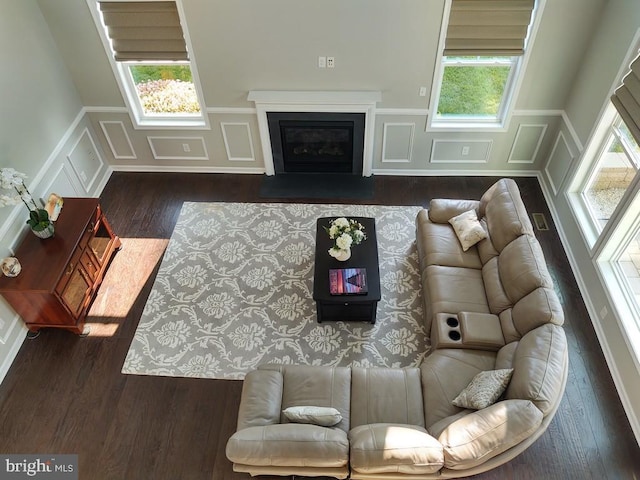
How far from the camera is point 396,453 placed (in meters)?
3.00

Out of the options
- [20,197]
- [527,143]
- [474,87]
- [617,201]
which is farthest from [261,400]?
[527,143]

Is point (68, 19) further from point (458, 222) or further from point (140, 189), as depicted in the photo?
point (458, 222)

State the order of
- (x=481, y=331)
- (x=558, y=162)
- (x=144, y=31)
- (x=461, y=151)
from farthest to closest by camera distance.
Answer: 1. (x=461, y=151)
2. (x=558, y=162)
3. (x=144, y=31)
4. (x=481, y=331)

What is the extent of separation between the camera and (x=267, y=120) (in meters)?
5.61

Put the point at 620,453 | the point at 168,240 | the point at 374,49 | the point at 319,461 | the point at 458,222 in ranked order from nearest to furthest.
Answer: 1. the point at 319,461
2. the point at 620,453
3. the point at 458,222
4. the point at 374,49
5. the point at 168,240

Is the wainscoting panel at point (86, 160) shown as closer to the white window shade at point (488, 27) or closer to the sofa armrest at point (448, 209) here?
the sofa armrest at point (448, 209)

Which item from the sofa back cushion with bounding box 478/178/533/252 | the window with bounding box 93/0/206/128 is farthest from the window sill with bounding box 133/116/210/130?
the sofa back cushion with bounding box 478/178/533/252

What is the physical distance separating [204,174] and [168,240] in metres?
1.23

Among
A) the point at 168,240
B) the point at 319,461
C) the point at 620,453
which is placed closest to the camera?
the point at 319,461

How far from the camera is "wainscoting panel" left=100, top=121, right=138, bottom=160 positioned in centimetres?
586

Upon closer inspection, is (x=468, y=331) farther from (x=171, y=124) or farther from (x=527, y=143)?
(x=171, y=124)

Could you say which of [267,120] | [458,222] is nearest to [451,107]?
[458,222]

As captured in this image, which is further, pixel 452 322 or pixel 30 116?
pixel 30 116

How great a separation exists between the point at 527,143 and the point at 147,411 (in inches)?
203
